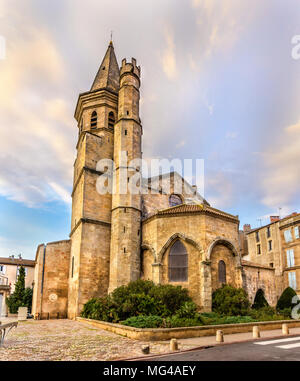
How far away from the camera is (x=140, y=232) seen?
21.2 m

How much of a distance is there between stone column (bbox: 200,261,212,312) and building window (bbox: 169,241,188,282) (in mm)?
→ 1147

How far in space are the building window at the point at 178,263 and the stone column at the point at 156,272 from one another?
67 centimetres

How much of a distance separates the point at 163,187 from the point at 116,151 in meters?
5.14

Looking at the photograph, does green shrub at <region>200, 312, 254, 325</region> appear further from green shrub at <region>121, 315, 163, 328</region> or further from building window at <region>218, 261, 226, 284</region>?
building window at <region>218, 261, 226, 284</region>

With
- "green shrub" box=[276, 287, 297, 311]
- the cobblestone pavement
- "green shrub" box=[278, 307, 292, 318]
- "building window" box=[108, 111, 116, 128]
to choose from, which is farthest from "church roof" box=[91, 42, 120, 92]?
"green shrub" box=[278, 307, 292, 318]

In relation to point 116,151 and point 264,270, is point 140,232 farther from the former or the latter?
point 264,270

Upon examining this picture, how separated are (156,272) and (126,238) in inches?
129

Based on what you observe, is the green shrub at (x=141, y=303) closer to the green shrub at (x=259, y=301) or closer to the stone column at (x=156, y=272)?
the stone column at (x=156, y=272)

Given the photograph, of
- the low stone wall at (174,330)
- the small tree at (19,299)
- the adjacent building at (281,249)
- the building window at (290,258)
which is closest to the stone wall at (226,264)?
the low stone wall at (174,330)

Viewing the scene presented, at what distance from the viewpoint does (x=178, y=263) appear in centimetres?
1828

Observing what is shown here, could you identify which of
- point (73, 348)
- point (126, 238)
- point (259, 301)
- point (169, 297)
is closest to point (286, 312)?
point (259, 301)

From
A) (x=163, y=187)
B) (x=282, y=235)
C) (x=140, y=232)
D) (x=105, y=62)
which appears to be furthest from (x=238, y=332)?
(x=105, y=62)

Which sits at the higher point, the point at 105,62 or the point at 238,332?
the point at 105,62

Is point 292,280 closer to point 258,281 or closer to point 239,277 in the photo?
point 258,281
